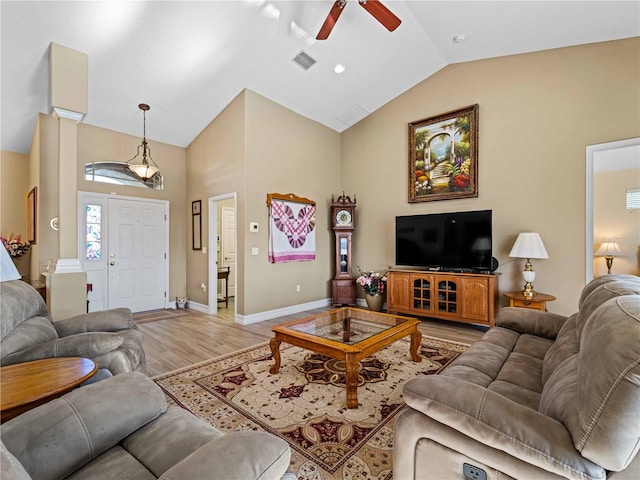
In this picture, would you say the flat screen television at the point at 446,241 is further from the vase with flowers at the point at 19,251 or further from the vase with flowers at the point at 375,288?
the vase with flowers at the point at 19,251

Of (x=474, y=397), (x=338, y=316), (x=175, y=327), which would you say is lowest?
(x=175, y=327)

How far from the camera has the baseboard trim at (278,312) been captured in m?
4.52

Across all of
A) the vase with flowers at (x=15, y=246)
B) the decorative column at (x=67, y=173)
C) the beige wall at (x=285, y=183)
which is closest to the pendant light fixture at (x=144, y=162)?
the decorative column at (x=67, y=173)

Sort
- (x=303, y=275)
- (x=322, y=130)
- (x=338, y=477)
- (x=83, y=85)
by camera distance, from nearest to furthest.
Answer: (x=338, y=477) → (x=83, y=85) → (x=303, y=275) → (x=322, y=130)

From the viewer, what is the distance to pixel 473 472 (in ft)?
3.75

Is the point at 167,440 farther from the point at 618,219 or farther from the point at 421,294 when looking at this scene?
the point at 618,219

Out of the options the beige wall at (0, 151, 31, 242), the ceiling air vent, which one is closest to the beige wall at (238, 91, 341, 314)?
the ceiling air vent

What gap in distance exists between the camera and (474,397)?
1168 millimetres

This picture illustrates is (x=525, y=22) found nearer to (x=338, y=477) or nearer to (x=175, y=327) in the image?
(x=338, y=477)

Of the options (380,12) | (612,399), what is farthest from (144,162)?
(612,399)

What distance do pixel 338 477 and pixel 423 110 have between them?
16.5ft

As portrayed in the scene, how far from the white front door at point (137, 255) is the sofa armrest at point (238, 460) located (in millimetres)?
5120

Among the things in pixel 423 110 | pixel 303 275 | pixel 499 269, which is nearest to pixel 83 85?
pixel 303 275

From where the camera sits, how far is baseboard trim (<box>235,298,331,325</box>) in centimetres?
452
